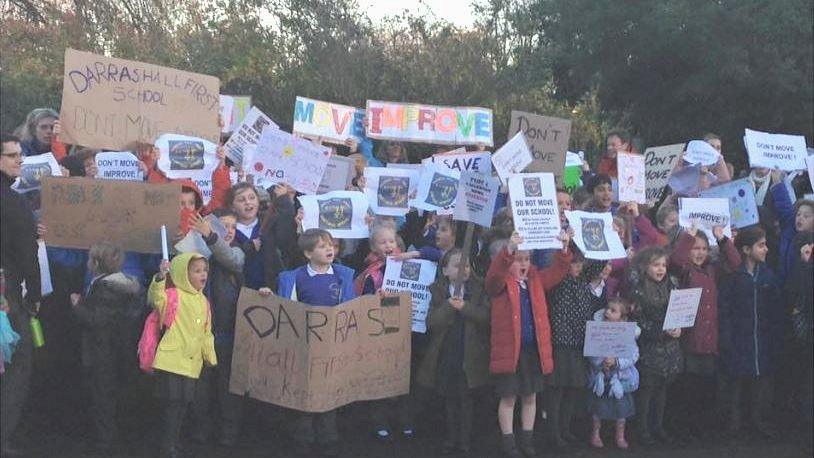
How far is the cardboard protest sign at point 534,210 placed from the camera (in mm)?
8758

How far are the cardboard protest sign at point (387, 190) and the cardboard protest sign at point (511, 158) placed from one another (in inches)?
54.1

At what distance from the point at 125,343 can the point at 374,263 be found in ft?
6.53

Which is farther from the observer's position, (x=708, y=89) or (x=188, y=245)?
(x=708, y=89)

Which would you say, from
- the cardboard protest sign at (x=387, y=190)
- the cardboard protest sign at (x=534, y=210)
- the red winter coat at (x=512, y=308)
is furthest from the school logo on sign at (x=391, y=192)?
the cardboard protest sign at (x=534, y=210)

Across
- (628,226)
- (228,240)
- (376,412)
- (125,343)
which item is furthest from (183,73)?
(628,226)

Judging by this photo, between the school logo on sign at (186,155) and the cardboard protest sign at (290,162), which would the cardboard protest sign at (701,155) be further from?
the school logo on sign at (186,155)

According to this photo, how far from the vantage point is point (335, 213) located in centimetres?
995

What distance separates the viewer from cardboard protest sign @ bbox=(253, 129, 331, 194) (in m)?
10.2

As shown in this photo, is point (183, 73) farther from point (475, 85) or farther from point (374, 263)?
point (475, 85)

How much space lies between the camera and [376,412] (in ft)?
31.8

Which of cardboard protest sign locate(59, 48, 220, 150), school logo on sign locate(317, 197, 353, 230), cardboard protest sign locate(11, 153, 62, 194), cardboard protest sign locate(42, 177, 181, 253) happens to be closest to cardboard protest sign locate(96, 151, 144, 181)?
cardboard protest sign locate(59, 48, 220, 150)

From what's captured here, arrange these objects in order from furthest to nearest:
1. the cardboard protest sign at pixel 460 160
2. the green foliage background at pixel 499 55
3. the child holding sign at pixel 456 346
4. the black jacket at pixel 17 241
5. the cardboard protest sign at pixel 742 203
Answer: the green foliage background at pixel 499 55 < the cardboard protest sign at pixel 460 160 < the cardboard protest sign at pixel 742 203 < the child holding sign at pixel 456 346 < the black jacket at pixel 17 241

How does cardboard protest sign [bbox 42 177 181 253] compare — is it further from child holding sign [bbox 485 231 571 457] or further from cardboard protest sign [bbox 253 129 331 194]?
child holding sign [bbox 485 231 571 457]

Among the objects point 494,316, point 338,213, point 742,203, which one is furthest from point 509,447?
point 742,203
